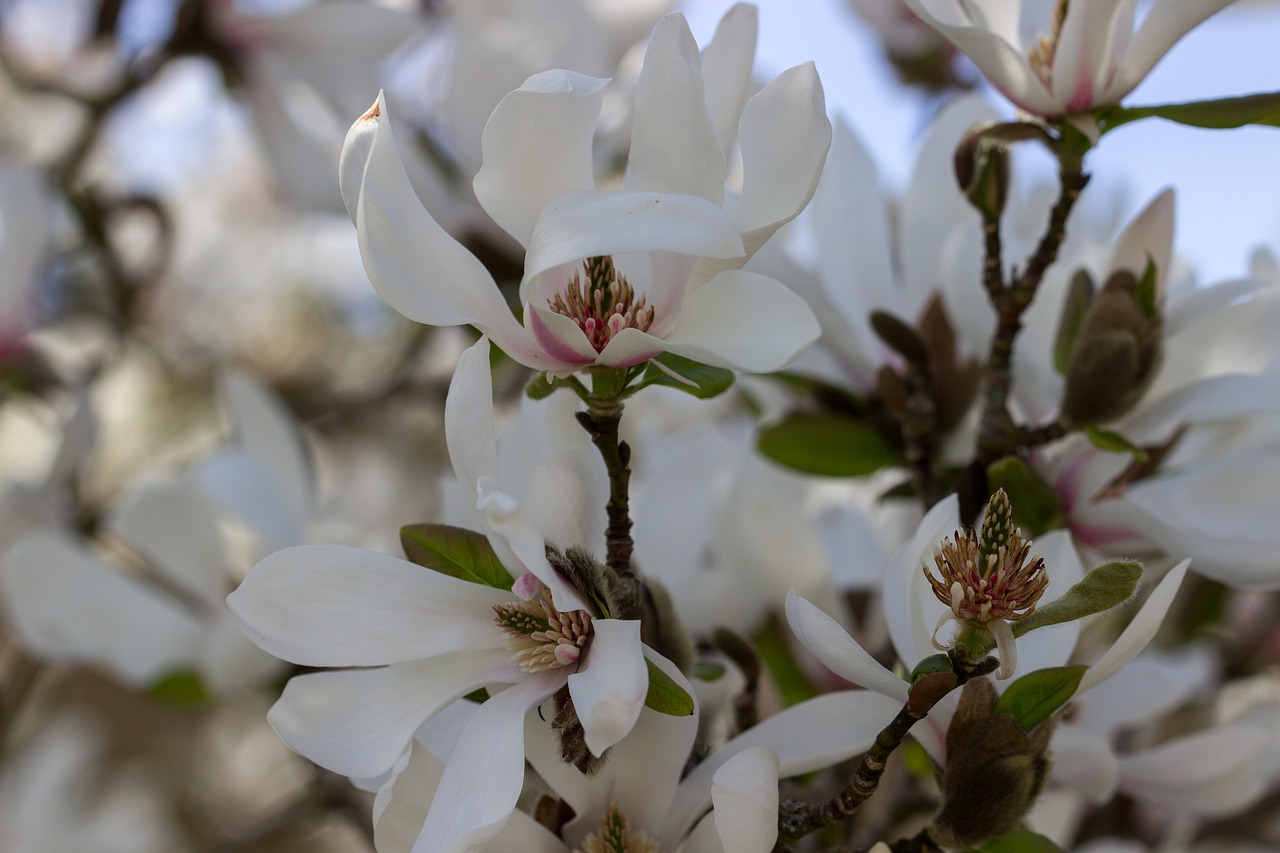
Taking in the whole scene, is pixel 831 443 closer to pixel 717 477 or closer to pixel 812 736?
pixel 717 477

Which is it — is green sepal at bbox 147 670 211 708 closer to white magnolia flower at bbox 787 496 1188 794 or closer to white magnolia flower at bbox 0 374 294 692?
white magnolia flower at bbox 0 374 294 692

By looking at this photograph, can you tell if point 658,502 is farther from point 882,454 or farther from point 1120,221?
point 1120,221

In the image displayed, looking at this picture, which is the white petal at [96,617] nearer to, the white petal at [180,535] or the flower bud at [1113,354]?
the white petal at [180,535]

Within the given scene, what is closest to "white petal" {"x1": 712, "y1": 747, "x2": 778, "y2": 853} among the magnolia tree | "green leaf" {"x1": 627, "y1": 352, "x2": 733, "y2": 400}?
the magnolia tree

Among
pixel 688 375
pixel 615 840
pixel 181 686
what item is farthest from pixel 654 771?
pixel 181 686

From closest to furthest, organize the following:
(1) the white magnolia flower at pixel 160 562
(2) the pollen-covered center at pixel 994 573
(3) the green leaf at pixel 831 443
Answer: (2) the pollen-covered center at pixel 994 573
(3) the green leaf at pixel 831 443
(1) the white magnolia flower at pixel 160 562

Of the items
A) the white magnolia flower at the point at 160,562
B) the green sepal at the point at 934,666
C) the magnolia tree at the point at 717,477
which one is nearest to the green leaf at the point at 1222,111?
the magnolia tree at the point at 717,477
